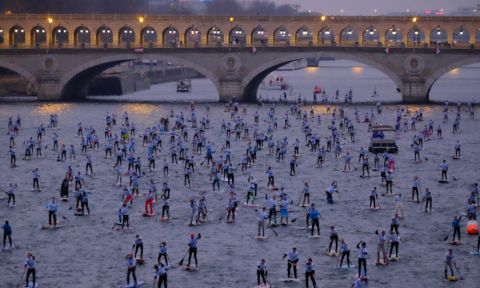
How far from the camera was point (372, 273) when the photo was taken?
4944cm

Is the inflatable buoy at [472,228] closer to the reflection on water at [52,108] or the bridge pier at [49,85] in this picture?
the reflection on water at [52,108]

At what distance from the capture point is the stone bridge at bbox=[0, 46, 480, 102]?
135m

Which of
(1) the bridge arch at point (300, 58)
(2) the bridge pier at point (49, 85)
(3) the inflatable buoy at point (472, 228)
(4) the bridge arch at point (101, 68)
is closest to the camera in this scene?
(3) the inflatable buoy at point (472, 228)

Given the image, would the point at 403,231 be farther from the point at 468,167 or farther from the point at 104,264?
the point at 468,167

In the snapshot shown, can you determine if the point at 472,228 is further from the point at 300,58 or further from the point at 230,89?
the point at 230,89

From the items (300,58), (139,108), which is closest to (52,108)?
(139,108)

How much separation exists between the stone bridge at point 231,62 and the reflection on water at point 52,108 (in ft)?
16.9

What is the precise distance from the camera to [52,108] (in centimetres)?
13425

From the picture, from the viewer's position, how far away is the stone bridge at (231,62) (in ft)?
442

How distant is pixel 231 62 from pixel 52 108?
24.9 metres

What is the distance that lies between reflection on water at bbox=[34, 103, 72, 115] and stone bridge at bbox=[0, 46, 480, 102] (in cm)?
516

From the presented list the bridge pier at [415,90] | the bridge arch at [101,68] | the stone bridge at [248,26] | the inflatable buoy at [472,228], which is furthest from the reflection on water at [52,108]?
the inflatable buoy at [472,228]

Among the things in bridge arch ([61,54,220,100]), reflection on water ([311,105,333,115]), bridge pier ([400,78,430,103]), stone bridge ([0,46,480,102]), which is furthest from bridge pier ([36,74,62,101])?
bridge pier ([400,78,430,103])

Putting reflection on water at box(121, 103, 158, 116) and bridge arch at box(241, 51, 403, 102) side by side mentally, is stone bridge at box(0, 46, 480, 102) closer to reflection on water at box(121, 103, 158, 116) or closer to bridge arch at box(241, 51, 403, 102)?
bridge arch at box(241, 51, 403, 102)
